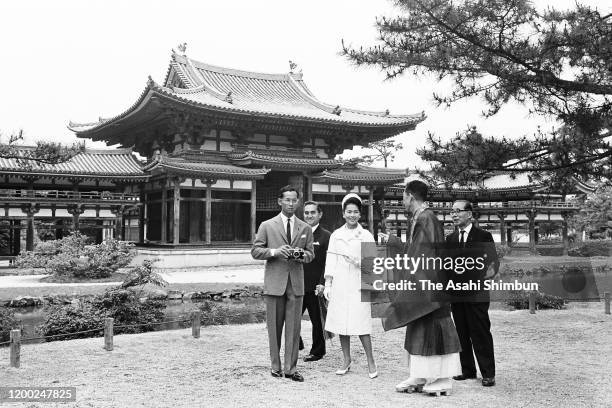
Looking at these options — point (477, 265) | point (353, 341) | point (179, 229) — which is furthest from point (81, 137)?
point (477, 265)

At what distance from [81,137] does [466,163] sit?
22080 mm

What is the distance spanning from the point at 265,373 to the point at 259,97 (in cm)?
2085

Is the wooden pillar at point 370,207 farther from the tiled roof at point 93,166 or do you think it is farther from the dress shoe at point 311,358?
the dress shoe at point 311,358

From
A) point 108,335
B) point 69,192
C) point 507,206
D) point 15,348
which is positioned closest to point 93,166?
point 69,192

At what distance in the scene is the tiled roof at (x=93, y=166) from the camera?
832 inches

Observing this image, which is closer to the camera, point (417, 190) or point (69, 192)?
point (417, 190)

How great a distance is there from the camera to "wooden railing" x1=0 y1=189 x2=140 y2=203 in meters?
20.8

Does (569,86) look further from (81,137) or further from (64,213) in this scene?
(81,137)

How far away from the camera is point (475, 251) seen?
5469mm

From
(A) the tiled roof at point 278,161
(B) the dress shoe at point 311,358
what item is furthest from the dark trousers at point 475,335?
(A) the tiled roof at point 278,161

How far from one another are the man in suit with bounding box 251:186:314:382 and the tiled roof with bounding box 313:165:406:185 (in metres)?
17.6

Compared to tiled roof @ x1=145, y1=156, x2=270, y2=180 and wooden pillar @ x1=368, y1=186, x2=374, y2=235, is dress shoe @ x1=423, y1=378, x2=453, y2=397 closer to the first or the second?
tiled roof @ x1=145, y1=156, x2=270, y2=180

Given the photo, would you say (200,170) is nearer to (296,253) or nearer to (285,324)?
(285,324)

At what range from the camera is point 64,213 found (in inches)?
874
